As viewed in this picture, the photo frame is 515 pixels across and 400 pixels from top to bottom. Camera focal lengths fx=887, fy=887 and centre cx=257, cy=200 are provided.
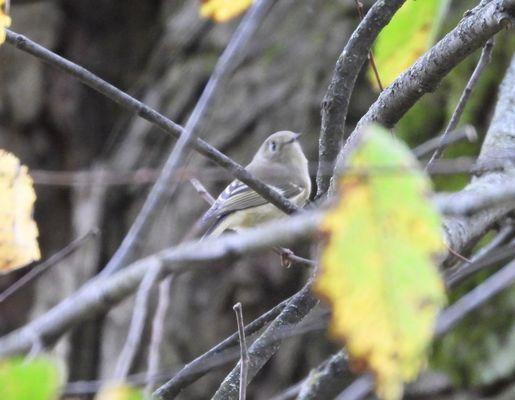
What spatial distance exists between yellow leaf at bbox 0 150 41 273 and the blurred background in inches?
58.3

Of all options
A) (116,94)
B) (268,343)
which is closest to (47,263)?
(116,94)

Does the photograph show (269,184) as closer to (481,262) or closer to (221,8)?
(221,8)

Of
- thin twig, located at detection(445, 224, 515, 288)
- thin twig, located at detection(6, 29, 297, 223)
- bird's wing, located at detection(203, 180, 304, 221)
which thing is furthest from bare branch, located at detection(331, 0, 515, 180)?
bird's wing, located at detection(203, 180, 304, 221)

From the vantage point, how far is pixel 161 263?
862 millimetres

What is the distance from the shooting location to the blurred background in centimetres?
354

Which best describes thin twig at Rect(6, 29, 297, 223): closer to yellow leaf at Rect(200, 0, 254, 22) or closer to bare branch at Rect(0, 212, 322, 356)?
yellow leaf at Rect(200, 0, 254, 22)

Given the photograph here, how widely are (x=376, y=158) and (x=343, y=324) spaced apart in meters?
0.20

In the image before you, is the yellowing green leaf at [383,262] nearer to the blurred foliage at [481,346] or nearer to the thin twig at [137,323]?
the thin twig at [137,323]

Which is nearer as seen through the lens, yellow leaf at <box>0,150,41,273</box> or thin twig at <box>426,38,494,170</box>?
yellow leaf at <box>0,150,41,273</box>

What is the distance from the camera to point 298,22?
443 cm

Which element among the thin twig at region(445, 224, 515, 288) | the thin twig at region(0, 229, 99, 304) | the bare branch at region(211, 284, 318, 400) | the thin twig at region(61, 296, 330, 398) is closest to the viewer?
the thin twig at region(445, 224, 515, 288)

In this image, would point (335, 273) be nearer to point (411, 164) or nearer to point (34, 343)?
point (411, 164)

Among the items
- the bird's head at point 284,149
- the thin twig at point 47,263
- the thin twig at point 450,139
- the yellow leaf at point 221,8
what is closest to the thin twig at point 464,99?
the thin twig at point 450,139

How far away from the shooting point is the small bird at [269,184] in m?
3.25
